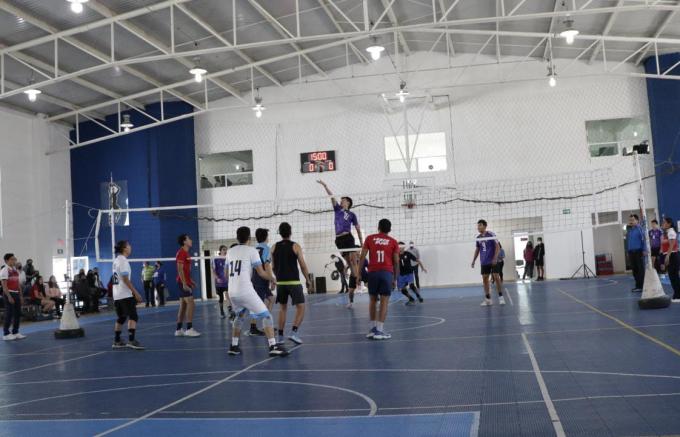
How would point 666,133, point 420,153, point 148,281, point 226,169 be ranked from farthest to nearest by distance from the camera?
point 226,169 < point 420,153 < point 148,281 < point 666,133

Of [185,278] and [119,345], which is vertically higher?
[185,278]

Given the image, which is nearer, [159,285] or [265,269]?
[265,269]

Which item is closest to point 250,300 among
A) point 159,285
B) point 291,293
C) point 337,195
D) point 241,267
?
point 241,267

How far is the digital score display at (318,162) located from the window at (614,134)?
33.8 ft

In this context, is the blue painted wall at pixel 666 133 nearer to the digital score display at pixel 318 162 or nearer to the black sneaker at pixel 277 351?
the digital score display at pixel 318 162

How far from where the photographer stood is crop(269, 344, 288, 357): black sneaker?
8641 mm

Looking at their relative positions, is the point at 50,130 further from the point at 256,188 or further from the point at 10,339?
the point at 10,339

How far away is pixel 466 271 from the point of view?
27.6 m

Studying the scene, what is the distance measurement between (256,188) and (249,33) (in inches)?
334

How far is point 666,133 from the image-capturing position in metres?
25.3

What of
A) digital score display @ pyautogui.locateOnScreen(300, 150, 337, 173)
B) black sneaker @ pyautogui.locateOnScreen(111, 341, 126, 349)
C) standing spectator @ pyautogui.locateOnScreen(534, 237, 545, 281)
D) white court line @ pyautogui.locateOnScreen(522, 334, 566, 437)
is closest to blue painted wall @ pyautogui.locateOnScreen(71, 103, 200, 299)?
digital score display @ pyautogui.locateOnScreen(300, 150, 337, 173)

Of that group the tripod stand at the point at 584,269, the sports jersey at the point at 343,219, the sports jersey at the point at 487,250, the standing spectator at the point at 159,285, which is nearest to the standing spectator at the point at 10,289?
the sports jersey at the point at 343,219

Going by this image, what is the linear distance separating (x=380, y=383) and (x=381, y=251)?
3805 mm

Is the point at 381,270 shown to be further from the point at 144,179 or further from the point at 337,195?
the point at 144,179
